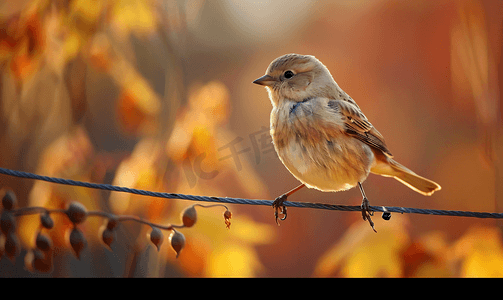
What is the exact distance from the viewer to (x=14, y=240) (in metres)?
1.20

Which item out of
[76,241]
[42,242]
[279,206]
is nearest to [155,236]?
[76,241]

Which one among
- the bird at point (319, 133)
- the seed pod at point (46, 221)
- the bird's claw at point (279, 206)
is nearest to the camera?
the seed pod at point (46, 221)

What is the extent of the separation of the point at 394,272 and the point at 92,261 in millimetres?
1483

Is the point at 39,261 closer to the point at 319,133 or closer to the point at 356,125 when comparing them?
the point at 319,133

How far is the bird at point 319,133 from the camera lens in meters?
1.33

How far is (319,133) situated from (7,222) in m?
1.09

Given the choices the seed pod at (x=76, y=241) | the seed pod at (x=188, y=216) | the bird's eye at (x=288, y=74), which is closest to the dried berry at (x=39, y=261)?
the seed pod at (x=76, y=241)

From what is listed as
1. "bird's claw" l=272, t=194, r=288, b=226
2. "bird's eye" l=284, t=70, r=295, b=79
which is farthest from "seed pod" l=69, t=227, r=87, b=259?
"bird's eye" l=284, t=70, r=295, b=79

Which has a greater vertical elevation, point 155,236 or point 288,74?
point 288,74

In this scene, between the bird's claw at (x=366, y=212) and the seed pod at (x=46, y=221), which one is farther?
the bird's claw at (x=366, y=212)

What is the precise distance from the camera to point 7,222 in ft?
3.83

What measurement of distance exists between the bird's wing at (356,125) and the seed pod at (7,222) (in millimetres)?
1183

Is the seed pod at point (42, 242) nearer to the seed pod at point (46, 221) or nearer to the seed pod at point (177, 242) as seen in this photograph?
the seed pod at point (46, 221)

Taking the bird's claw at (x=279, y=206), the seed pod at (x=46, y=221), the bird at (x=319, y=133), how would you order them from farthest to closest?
the bird's claw at (x=279, y=206) < the bird at (x=319, y=133) < the seed pod at (x=46, y=221)
